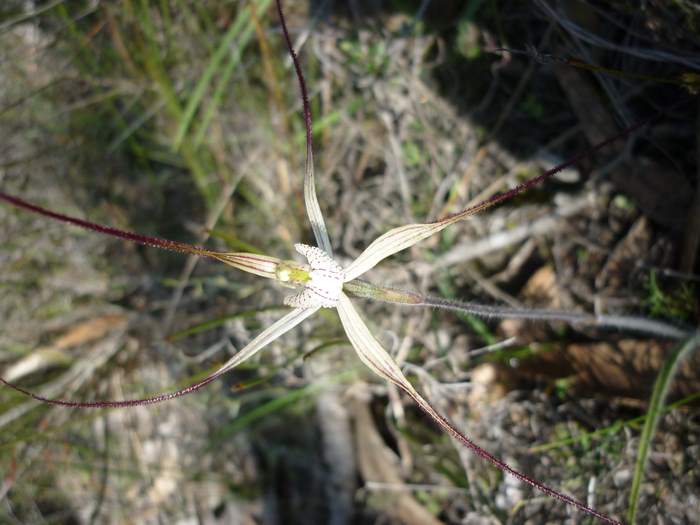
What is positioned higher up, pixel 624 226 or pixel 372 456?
pixel 624 226

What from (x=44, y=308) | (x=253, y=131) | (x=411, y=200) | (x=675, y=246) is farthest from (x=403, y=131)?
(x=44, y=308)

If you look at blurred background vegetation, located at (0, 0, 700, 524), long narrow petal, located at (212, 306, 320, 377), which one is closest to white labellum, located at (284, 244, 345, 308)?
long narrow petal, located at (212, 306, 320, 377)

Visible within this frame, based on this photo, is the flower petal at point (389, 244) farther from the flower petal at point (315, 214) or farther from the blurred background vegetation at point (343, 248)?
the blurred background vegetation at point (343, 248)

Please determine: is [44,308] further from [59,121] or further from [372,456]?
[372,456]

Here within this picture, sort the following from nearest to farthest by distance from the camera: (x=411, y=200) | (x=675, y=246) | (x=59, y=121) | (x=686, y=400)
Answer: (x=686, y=400), (x=675, y=246), (x=411, y=200), (x=59, y=121)

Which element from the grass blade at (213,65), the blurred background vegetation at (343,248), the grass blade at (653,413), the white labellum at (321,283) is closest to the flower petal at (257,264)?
the white labellum at (321,283)

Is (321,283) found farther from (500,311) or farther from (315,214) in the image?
(500,311)
